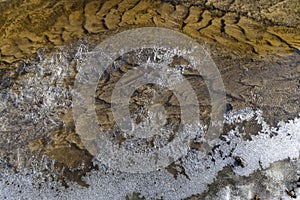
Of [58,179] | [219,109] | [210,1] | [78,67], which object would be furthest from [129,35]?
[58,179]

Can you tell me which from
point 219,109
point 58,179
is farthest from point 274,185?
point 58,179

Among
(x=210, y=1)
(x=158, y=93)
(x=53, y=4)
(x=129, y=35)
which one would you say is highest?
(x=53, y=4)

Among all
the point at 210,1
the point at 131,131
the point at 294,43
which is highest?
the point at 210,1

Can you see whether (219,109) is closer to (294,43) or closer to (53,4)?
(294,43)

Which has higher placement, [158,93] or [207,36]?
[207,36]

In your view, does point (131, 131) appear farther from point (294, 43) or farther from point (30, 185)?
point (294, 43)

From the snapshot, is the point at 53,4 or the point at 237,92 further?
the point at 237,92
